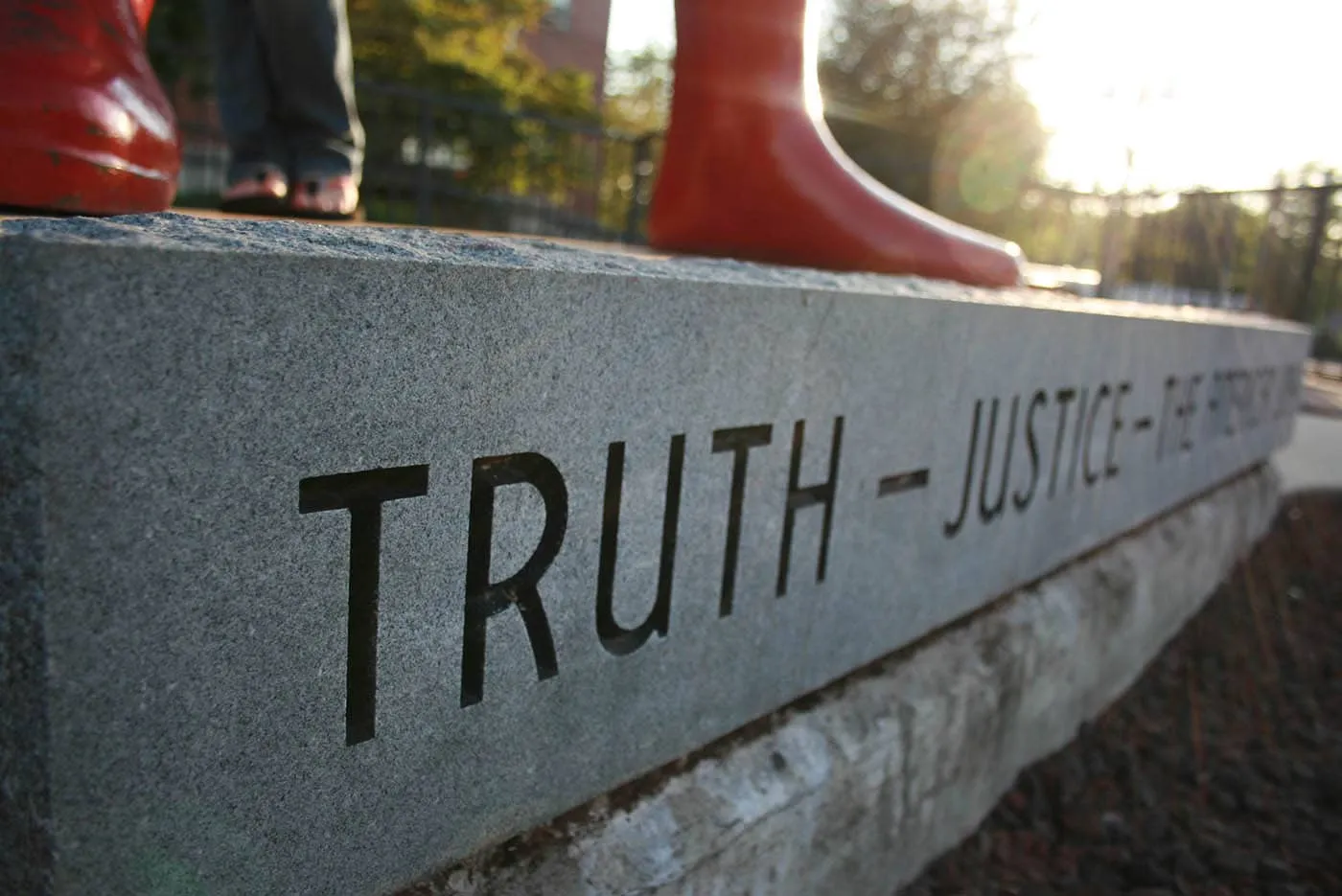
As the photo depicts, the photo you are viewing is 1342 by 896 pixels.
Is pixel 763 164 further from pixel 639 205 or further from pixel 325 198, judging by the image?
pixel 639 205

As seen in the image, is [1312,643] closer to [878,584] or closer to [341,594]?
[878,584]

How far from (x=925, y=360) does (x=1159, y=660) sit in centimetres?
212

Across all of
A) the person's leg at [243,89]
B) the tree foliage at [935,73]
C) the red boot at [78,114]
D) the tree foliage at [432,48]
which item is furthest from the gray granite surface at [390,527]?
the tree foliage at [935,73]

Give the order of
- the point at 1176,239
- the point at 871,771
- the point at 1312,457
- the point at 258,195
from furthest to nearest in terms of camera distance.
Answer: the point at 1176,239 < the point at 1312,457 < the point at 258,195 < the point at 871,771

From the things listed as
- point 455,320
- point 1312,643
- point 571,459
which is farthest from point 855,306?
point 1312,643

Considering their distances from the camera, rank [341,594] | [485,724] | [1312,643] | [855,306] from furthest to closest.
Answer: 1. [1312,643]
2. [855,306]
3. [485,724]
4. [341,594]

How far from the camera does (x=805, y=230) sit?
77.3 inches

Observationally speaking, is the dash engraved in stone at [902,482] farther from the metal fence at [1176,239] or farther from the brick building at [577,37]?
the brick building at [577,37]

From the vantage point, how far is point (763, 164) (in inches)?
75.6

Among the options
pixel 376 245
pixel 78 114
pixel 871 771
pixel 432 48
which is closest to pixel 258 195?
pixel 78 114

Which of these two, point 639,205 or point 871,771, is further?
point 639,205

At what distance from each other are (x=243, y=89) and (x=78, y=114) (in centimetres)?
106

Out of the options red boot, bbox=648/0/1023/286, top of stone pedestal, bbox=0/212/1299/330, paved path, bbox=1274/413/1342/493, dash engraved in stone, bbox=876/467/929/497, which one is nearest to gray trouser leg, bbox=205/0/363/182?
red boot, bbox=648/0/1023/286

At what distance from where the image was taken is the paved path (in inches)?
258
